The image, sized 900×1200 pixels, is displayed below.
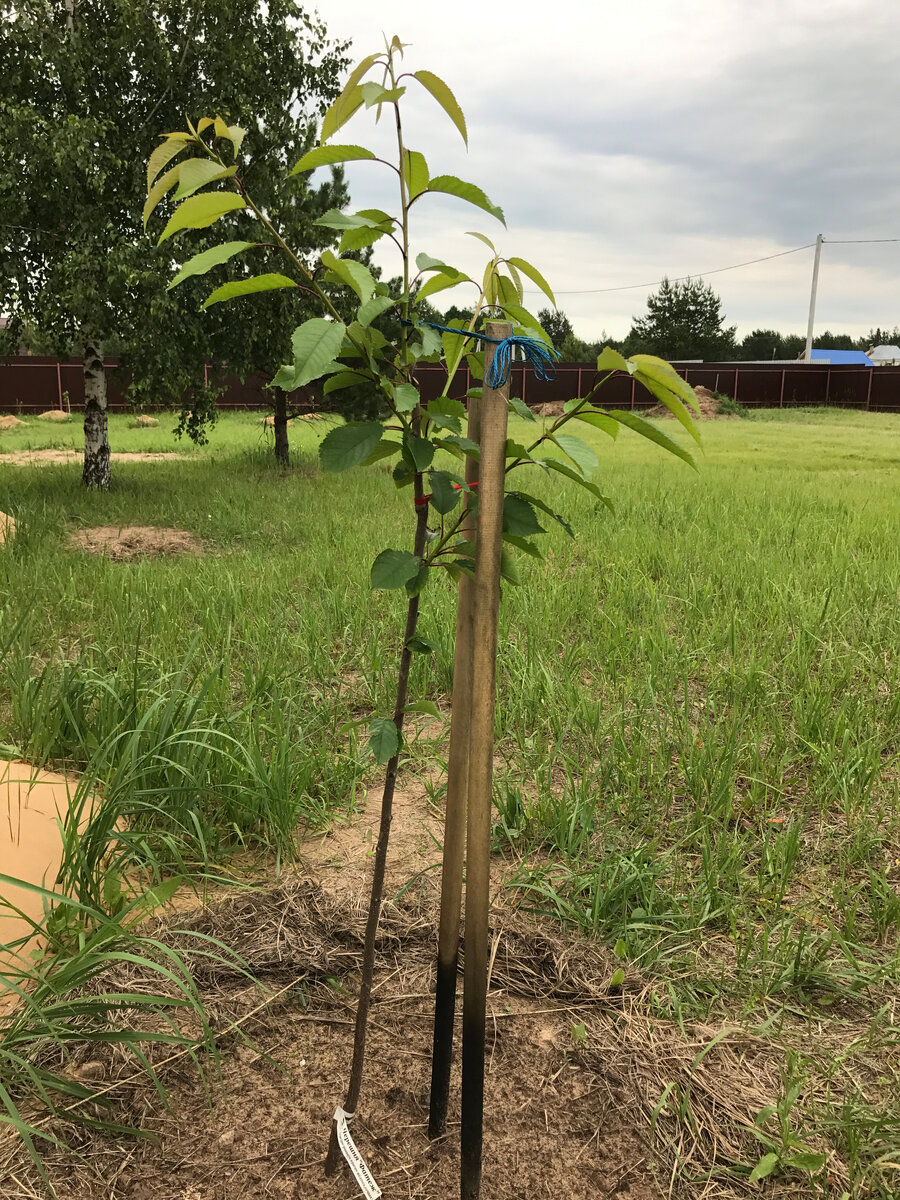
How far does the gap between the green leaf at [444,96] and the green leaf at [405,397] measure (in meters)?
0.30

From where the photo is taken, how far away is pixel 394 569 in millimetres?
1189

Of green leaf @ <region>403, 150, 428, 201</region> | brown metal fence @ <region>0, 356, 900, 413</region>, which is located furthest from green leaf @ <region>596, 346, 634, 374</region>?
brown metal fence @ <region>0, 356, 900, 413</region>

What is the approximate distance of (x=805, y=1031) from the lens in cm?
171

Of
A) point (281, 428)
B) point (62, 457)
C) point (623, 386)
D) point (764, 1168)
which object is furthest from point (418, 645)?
point (623, 386)

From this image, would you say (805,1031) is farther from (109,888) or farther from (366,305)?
(366,305)

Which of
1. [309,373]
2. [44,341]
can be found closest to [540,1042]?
[309,373]

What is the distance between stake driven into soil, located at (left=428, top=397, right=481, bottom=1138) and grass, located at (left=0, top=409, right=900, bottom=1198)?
554 millimetres

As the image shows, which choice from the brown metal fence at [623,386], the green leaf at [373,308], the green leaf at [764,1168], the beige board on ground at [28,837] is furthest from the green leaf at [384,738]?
the brown metal fence at [623,386]

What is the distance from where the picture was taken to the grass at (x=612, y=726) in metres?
1.92

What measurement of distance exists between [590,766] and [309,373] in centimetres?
211

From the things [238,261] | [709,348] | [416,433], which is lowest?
[416,433]

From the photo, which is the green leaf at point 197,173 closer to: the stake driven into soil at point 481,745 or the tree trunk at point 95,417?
the stake driven into soil at point 481,745

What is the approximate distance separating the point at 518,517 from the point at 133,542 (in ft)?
17.2

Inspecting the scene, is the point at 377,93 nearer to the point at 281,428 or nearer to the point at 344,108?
the point at 344,108
